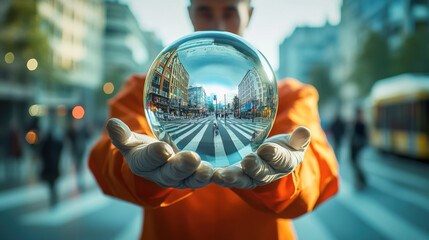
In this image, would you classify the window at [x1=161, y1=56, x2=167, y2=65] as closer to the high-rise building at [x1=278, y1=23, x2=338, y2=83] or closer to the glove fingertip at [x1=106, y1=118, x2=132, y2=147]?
the glove fingertip at [x1=106, y1=118, x2=132, y2=147]

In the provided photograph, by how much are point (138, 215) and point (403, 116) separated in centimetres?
1199

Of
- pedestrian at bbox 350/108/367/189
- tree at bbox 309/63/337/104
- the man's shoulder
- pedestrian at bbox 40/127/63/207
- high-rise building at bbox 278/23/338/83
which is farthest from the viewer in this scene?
high-rise building at bbox 278/23/338/83

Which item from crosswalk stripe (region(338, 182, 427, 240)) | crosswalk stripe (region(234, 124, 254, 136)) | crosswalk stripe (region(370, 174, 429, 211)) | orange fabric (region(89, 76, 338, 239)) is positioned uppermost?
crosswalk stripe (region(234, 124, 254, 136))

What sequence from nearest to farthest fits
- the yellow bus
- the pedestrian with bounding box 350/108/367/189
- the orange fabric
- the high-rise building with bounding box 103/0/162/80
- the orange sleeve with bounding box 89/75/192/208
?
1. the orange sleeve with bounding box 89/75/192/208
2. the orange fabric
3. the pedestrian with bounding box 350/108/367/189
4. the yellow bus
5. the high-rise building with bounding box 103/0/162/80

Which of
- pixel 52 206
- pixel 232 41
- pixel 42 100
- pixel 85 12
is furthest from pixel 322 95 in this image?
pixel 232 41

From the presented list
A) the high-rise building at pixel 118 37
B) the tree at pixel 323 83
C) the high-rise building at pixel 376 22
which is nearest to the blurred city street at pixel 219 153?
the high-rise building at pixel 376 22

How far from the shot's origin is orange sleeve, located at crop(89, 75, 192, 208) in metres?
1.32

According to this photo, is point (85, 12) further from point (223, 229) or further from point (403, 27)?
point (223, 229)

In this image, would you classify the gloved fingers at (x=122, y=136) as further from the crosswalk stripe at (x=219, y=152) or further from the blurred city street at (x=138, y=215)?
the blurred city street at (x=138, y=215)

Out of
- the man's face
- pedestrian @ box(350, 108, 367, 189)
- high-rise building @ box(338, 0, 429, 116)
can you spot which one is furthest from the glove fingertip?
high-rise building @ box(338, 0, 429, 116)

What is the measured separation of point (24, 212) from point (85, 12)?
1285 inches

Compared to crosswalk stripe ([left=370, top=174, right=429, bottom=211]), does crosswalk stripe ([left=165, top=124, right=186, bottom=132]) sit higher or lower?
higher

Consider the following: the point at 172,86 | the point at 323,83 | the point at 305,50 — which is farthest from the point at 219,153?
the point at 305,50

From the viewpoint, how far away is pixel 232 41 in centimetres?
122
